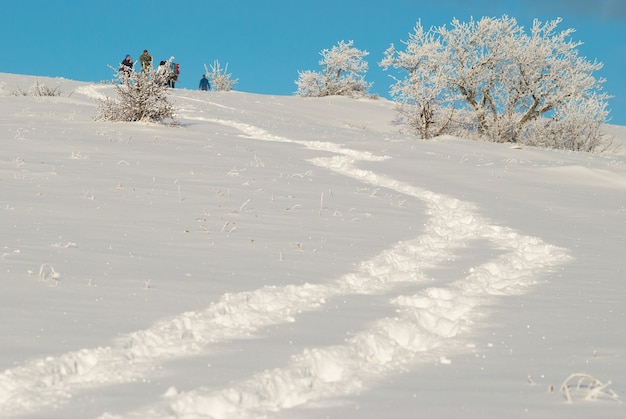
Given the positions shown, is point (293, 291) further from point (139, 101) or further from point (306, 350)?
point (139, 101)

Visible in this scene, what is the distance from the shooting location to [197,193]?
35.6 feet

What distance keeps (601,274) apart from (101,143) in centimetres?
1027

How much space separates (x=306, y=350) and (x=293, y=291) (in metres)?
1.64

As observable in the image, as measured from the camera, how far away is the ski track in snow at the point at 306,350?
390 centimetres

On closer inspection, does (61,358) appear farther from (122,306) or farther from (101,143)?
(101,143)

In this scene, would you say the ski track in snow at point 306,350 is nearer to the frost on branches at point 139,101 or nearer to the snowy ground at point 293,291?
the snowy ground at point 293,291

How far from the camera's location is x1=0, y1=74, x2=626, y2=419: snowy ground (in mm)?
4028

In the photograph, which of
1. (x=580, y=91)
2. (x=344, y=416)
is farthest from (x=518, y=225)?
(x=580, y=91)

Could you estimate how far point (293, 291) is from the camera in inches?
249

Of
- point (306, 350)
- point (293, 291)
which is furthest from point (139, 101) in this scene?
point (306, 350)

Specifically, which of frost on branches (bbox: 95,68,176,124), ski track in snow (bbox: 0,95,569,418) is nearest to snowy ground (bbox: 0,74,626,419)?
ski track in snow (bbox: 0,95,569,418)

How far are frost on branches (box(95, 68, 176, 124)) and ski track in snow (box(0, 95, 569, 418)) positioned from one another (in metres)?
12.2

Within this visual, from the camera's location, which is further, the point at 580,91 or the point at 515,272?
the point at 580,91

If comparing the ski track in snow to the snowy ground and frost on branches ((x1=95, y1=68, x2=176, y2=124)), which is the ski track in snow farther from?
frost on branches ((x1=95, y1=68, x2=176, y2=124))
